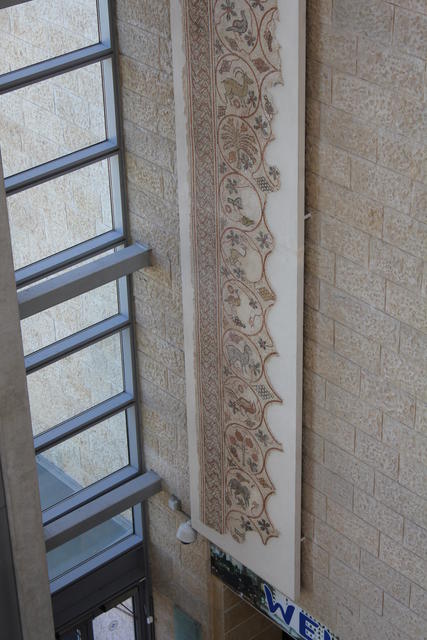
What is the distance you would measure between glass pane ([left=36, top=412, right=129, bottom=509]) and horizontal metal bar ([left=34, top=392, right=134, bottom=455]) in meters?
0.25

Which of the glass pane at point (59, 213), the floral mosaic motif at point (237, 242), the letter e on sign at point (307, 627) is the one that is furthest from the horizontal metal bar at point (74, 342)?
the letter e on sign at point (307, 627)

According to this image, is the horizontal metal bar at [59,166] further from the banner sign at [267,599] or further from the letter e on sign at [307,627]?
the letter e on sign at [307,627]

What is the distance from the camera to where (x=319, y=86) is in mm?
8445

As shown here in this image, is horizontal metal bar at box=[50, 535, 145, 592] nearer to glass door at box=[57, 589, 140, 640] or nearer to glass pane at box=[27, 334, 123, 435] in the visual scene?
glass door at box=[57, 589, 140, 640]

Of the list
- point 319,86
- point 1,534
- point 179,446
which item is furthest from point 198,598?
Result: point 319,86

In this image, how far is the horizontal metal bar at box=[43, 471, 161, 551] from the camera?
38.9 ft

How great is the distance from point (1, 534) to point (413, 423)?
413 cm

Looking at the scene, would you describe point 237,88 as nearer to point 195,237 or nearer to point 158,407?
point 195,237

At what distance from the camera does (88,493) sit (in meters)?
12.3

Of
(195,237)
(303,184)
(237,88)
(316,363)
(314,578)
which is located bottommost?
(314,578)

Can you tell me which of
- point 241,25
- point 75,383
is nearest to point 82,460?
point 75,383

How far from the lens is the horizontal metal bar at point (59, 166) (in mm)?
10664

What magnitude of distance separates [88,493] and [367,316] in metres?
4.79

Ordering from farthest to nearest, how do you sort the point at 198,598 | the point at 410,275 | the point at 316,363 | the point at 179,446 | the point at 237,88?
the point at 198,598
the point at 179,446
the point at 316,363
the point at 237,88
the point at 410,275
